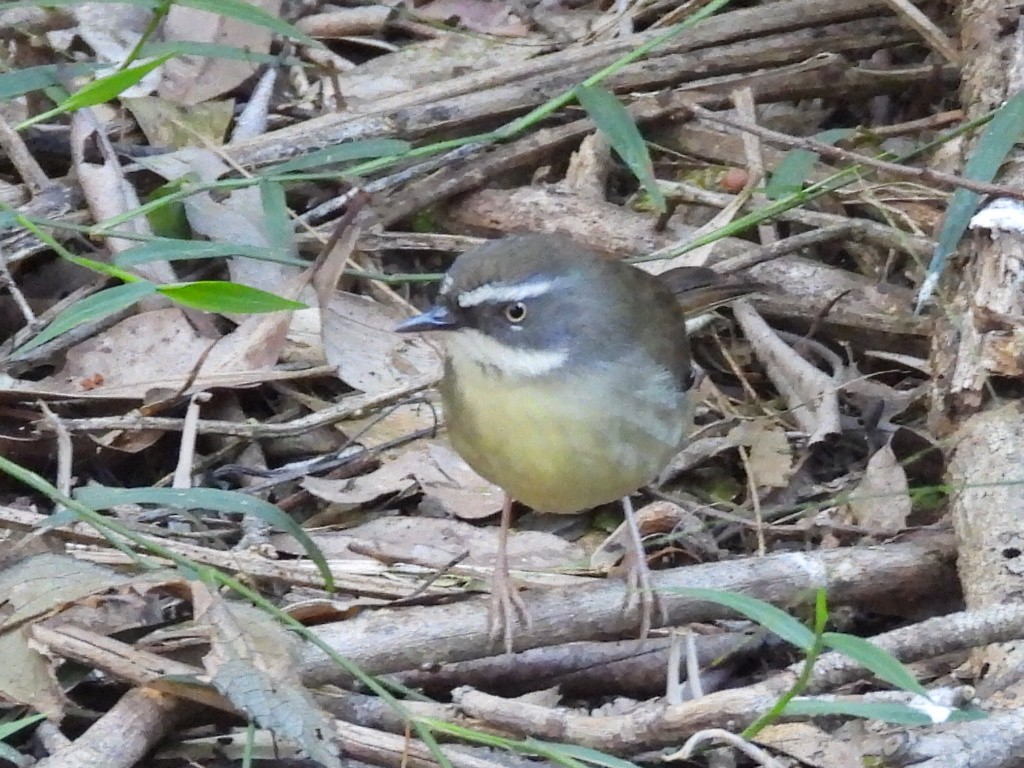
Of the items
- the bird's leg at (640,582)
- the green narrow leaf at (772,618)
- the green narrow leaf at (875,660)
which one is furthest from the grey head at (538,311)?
the green narrow leaf at (875,660)

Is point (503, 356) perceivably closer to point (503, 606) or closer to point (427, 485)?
point (503, 606)

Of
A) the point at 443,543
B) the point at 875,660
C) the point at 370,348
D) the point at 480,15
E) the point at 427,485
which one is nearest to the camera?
the point at 875,660

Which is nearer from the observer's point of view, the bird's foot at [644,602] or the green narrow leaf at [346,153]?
the bird's foot at [644,602]

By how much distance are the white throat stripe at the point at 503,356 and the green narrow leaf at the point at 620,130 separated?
29.0 inches

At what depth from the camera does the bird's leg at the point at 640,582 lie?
10.7 ft

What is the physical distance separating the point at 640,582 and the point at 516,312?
77 centimetres

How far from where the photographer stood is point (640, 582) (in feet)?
11.2

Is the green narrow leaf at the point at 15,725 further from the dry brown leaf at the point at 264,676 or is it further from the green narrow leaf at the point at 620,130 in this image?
the green narrow leaf at the point at 620,130

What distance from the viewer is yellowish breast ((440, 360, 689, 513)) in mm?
3457

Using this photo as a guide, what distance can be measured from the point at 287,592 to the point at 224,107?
99.8 inches

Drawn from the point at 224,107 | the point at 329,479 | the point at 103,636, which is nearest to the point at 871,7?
the point at 224,107

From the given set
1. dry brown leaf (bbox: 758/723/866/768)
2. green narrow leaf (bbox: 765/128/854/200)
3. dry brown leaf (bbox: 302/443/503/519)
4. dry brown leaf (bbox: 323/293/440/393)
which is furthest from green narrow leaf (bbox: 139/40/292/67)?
dry brown leaf (bbox: 758/723/866/768)

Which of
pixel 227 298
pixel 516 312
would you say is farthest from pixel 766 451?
pixel 227 298

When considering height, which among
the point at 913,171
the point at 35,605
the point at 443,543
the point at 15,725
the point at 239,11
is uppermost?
the point at 239,11
